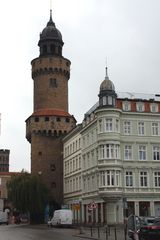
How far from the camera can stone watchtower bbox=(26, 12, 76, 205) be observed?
8600 cm

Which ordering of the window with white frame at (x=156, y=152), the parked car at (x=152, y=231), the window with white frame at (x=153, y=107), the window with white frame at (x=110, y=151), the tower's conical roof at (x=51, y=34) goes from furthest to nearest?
the tower's conical roof at (x=51, y=34) → the window with white frame at (x=153, y=107) → the window with white frame at (x=156, y=152) → the window with white frame at (x=110, y=151) → the parked car at (x=152, y=231)

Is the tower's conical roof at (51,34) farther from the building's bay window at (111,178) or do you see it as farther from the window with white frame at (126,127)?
the building's bay window at (111,178)

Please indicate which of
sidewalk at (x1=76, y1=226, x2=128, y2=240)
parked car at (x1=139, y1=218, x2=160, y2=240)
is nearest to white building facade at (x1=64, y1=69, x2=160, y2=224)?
sidewalk at (x1=76, y1=226, x2=128, y2=240)

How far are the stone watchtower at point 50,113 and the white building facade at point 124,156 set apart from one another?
70.3 ft

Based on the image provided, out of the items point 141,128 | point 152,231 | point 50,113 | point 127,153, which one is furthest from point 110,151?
point 152,231

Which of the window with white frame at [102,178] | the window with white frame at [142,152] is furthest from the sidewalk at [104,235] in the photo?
the window with white frame at [142,152]

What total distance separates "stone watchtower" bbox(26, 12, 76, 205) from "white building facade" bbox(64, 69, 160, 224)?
70.3 feet

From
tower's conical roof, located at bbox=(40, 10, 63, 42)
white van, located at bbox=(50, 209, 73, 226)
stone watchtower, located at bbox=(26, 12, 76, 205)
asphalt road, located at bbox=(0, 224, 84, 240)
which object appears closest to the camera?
asphalt road, located at bbox=(0, 224, 84, 240)

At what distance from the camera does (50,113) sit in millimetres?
87062

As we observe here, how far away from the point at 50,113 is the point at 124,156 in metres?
28.9

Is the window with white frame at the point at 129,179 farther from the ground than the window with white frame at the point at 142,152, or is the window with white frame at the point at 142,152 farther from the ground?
the window with white frame at the point at 142,152

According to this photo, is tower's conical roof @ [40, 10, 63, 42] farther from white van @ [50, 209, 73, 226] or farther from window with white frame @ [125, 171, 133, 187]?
white van @ [50, 209, 73, 226]

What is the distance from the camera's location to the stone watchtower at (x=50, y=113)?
282 feet

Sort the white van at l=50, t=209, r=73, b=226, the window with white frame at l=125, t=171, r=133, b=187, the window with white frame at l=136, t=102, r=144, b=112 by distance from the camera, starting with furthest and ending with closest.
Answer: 1. the window with white frame at l=136, t=102, r=144, b=112
2. the window with white frame at l=125, t=171, r=133, b=187
3. the white van at l=50, t=209, r=73, b=226
